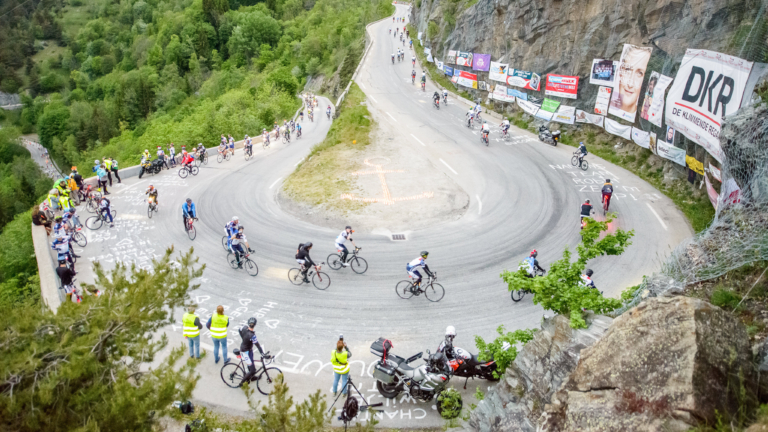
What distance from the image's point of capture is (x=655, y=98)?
24484 mm

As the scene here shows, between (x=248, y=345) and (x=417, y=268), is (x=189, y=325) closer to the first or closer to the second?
(x=248, y=345)

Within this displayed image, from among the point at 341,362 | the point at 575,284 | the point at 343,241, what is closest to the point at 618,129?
the point at 343,241

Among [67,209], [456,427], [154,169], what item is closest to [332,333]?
[456,427]

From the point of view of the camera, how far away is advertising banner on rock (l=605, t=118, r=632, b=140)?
27.6 m

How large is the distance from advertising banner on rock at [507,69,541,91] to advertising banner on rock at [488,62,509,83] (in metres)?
0.74

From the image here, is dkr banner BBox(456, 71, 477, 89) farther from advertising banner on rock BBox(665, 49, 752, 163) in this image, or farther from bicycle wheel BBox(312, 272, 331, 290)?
bicycle wheel BBox(312, 272, 331, 290)

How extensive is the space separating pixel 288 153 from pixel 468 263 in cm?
2346

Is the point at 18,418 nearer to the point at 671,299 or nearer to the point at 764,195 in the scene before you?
the point at 671,299

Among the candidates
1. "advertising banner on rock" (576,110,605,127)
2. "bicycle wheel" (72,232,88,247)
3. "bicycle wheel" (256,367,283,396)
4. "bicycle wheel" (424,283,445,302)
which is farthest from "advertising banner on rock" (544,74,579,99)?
"bicycle wheel" (72,232,88,247)

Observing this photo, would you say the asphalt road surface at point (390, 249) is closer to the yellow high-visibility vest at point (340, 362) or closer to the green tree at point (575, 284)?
the yellow high-visibility vest at point (340, 362)

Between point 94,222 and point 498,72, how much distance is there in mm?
32089

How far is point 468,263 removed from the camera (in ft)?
58.7

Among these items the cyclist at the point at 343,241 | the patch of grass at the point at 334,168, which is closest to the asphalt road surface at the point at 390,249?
the cyclist at the point at 343,241

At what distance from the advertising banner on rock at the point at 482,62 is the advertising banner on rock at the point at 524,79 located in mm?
4075
